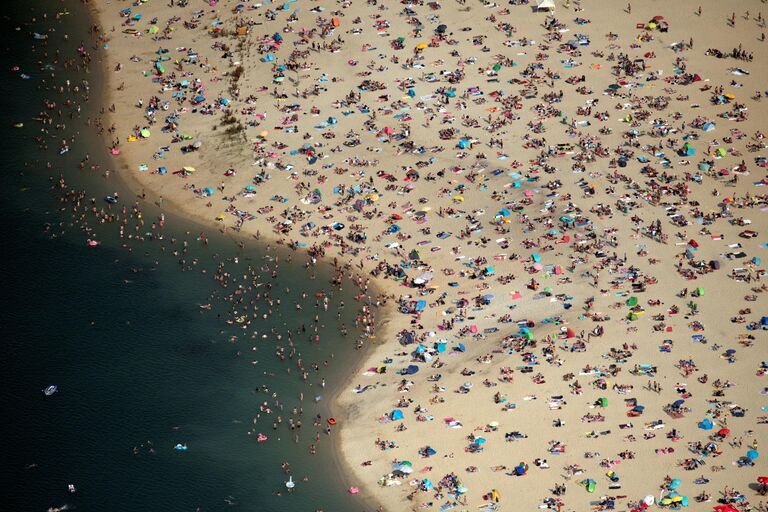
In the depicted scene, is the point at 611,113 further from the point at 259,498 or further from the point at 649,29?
the point at 259,498

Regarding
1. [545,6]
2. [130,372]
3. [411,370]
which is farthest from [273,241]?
[545,6]

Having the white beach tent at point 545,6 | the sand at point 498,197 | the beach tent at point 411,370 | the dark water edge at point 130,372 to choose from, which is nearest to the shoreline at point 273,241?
the sand at point 498,197

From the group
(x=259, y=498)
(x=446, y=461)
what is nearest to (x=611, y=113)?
(x=446, y=461)

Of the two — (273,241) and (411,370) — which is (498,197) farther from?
(411,370)

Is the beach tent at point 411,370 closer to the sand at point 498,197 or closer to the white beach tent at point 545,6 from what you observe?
the sand at point 498,197

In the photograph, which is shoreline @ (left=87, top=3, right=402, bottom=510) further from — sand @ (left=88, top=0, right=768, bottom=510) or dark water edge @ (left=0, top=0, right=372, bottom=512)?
dark water edge @ (left=0, top=0, right=372, bottom=512)

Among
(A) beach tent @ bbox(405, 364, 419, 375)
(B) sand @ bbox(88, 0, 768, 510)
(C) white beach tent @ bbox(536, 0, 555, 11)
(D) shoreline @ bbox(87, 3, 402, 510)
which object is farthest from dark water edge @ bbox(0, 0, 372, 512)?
(C) white beach tent @ bbox(536, 0, 555, 11)
